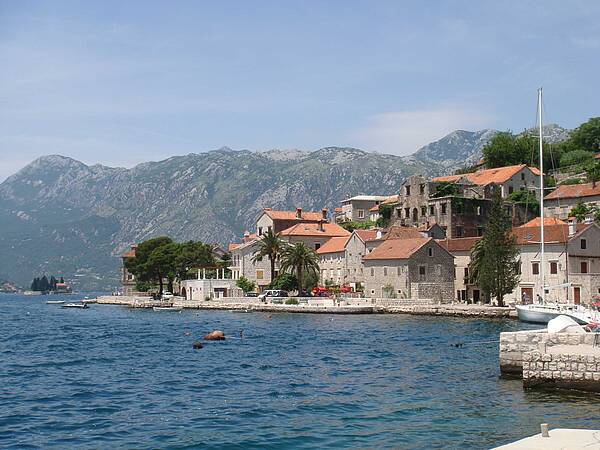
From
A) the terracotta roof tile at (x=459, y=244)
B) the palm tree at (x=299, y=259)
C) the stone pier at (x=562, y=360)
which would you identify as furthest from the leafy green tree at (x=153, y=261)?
the stone pier at (x=562, y=360)

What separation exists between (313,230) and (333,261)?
40.1 feet

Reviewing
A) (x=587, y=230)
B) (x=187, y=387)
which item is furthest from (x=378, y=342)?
(x=587, y=230)

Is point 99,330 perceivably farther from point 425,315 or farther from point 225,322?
point 425,315

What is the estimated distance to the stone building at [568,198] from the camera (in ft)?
308

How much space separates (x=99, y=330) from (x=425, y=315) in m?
33.0

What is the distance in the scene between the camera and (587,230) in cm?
7756

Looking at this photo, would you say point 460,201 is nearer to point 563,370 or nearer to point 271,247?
point 271,247

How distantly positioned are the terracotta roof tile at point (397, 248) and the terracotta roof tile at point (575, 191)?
22.6 m

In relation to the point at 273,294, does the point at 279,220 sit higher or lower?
higher

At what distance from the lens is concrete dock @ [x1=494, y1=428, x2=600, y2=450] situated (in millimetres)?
13852

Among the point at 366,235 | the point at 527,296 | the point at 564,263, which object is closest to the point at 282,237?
the point at 366,235

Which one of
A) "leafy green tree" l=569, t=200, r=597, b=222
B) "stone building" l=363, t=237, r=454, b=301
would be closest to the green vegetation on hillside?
"leafy green tree" l=569, t=200, r=597, b=222

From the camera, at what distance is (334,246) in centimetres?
10538

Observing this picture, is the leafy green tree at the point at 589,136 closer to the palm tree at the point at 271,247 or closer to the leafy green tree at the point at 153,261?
the palm tree at the point at 271,247
